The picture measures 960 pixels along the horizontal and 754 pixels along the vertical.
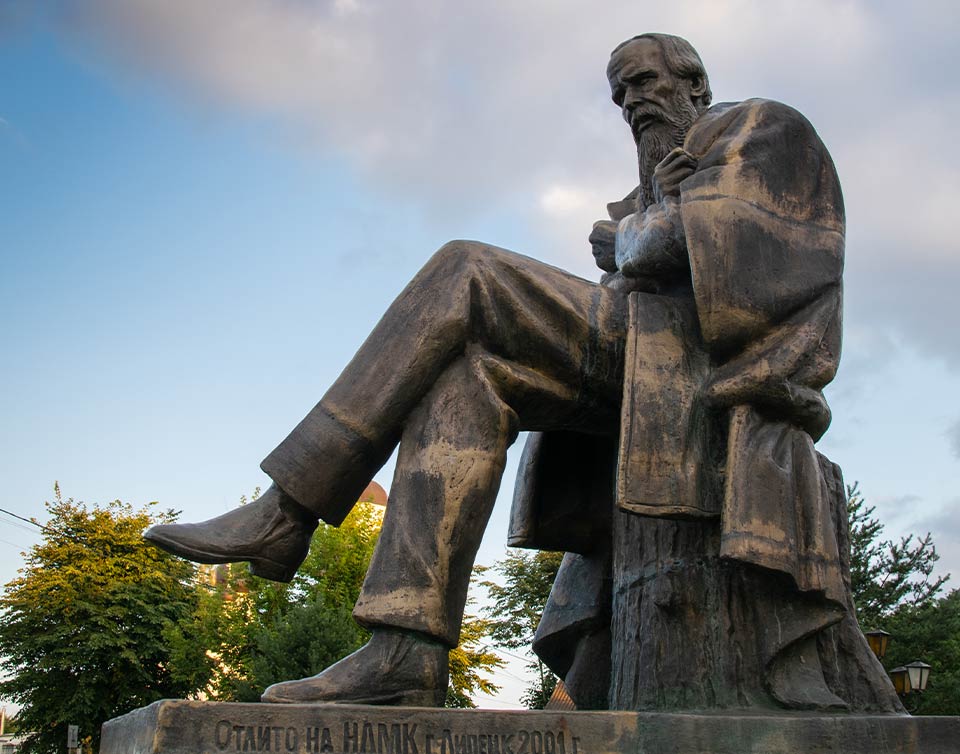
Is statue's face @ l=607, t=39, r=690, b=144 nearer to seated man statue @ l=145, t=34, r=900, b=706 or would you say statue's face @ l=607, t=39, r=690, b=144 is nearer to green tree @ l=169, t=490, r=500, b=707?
seated man statue @ l=145, t=34, r=900, b=706

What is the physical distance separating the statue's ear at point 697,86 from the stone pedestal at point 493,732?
2632mm

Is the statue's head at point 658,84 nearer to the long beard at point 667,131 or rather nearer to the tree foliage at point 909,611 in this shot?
the long beard at point 667,131

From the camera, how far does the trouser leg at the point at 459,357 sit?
4.15 meters

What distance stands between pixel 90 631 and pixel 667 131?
33.4 metres

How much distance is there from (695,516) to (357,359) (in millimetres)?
1337

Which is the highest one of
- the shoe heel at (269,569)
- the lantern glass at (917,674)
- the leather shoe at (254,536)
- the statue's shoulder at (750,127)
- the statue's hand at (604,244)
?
the statue's shoulder at (750,127)

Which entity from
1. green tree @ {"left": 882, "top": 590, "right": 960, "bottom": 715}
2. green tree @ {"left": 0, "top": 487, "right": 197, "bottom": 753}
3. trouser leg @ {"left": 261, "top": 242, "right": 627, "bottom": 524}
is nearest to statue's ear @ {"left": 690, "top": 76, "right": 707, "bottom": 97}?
trouser leg @ {"left": 261, "top": 242, "right": 627, "bottom": 524}

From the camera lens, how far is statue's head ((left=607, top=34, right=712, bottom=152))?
501 centimetres

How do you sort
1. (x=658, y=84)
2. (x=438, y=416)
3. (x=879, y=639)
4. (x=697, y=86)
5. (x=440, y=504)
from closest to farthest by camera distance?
(x=440, y=504) → (x=438, y=416) → (x=658, y=84) → (x=697, y=86) → (x=879, y=639)

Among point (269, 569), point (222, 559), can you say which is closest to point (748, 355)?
point (269, 569)

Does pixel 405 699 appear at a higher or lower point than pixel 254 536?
lower

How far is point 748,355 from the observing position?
434cm

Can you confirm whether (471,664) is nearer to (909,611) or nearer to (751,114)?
(909,611)

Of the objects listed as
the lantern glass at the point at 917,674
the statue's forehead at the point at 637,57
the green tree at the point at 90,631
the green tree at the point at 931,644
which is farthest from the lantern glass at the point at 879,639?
the green tree at the point at 90,631
